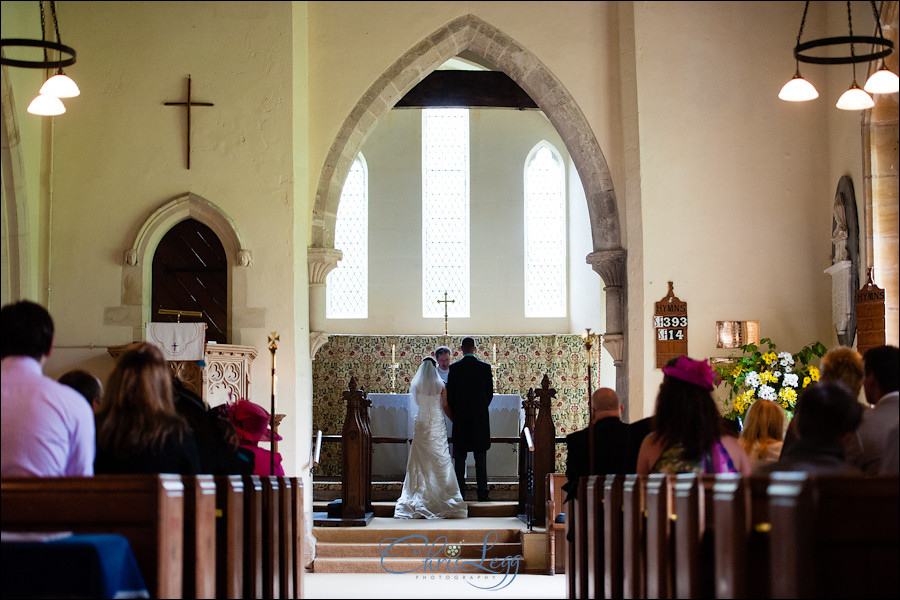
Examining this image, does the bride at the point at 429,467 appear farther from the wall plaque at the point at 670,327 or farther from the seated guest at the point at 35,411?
the seated guest at the point at 35,411

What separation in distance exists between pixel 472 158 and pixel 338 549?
756 centimetres

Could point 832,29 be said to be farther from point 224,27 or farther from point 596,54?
point 224,27

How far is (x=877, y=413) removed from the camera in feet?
13.5

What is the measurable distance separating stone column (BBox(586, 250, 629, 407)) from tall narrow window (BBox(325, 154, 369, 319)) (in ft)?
20.2

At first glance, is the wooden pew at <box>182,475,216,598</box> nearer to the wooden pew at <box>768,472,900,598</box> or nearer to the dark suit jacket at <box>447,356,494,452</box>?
the wooden pew at <box>768,472,900,598</box>

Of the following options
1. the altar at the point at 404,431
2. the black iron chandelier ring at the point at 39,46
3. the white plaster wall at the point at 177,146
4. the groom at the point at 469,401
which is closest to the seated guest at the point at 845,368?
the black iron chandelier ring at the point at 39,46

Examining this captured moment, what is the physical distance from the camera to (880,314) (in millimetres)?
7648

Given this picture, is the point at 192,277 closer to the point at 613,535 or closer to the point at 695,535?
the point at 613,535

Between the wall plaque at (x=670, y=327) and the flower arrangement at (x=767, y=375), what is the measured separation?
40cm

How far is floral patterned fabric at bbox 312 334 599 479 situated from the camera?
13.6 metres

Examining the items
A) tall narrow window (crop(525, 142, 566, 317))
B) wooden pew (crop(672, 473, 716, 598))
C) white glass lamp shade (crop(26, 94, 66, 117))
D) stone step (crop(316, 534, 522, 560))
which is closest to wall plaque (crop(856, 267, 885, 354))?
stone step (crop(316, 534, 522, 560))

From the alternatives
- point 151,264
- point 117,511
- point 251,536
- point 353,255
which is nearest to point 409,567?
point 151,264

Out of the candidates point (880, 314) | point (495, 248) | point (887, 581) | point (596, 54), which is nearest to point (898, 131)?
point (880, 314)

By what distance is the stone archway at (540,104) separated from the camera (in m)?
9.12
